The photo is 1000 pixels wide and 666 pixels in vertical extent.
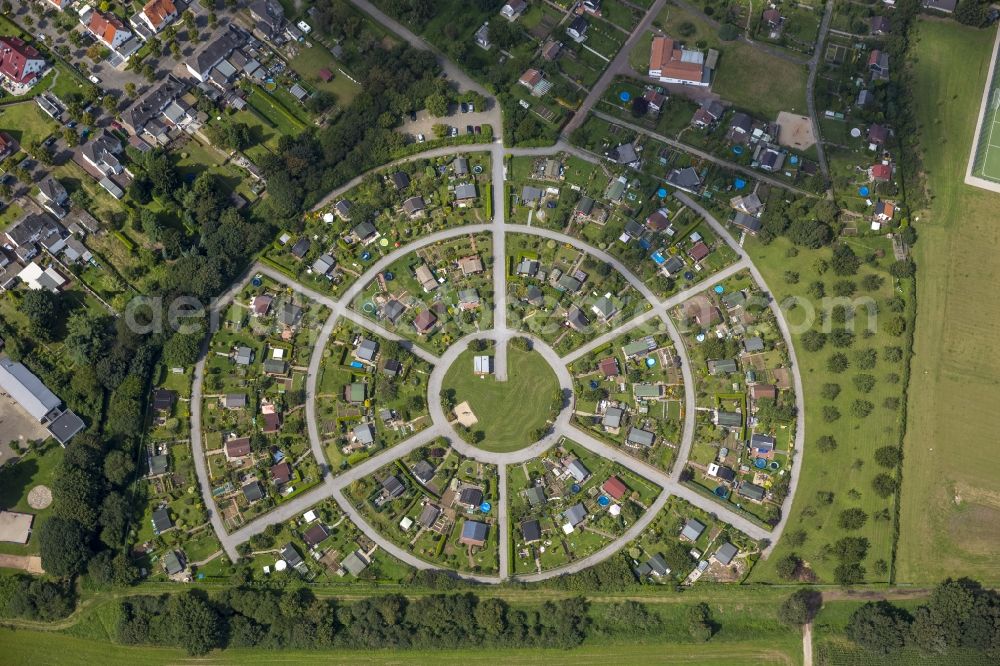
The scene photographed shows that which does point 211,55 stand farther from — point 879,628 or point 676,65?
point 879,628

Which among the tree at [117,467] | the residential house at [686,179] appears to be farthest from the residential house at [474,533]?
the residential house at [686,179]

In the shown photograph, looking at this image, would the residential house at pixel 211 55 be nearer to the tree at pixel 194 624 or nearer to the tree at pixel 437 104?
the tree at pixel 437 104

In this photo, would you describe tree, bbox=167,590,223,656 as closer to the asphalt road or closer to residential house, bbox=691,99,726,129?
the asphalt road

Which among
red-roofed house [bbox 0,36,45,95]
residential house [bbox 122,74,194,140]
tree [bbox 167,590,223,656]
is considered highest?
red-roofed house [bbox 0,36,45,95]

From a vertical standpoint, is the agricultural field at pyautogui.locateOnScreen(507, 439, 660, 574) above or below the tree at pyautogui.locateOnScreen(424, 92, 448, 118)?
below

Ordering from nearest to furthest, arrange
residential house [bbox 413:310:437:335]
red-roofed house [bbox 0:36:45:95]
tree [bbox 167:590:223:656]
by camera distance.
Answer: tree [bbox 167:590:223:656] → residential house [bbox 413:310:437:335] → red-roofed house [bbox 0:36:45:95]

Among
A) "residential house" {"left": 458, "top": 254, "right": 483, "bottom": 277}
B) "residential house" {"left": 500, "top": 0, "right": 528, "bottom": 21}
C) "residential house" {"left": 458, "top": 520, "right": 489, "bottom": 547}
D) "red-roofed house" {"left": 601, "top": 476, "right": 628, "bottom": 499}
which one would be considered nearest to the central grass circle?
"residential house" {"left": 458, "top": 520, "right": 489, "bottom": 547}

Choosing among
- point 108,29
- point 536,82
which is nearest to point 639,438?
point 536,82
